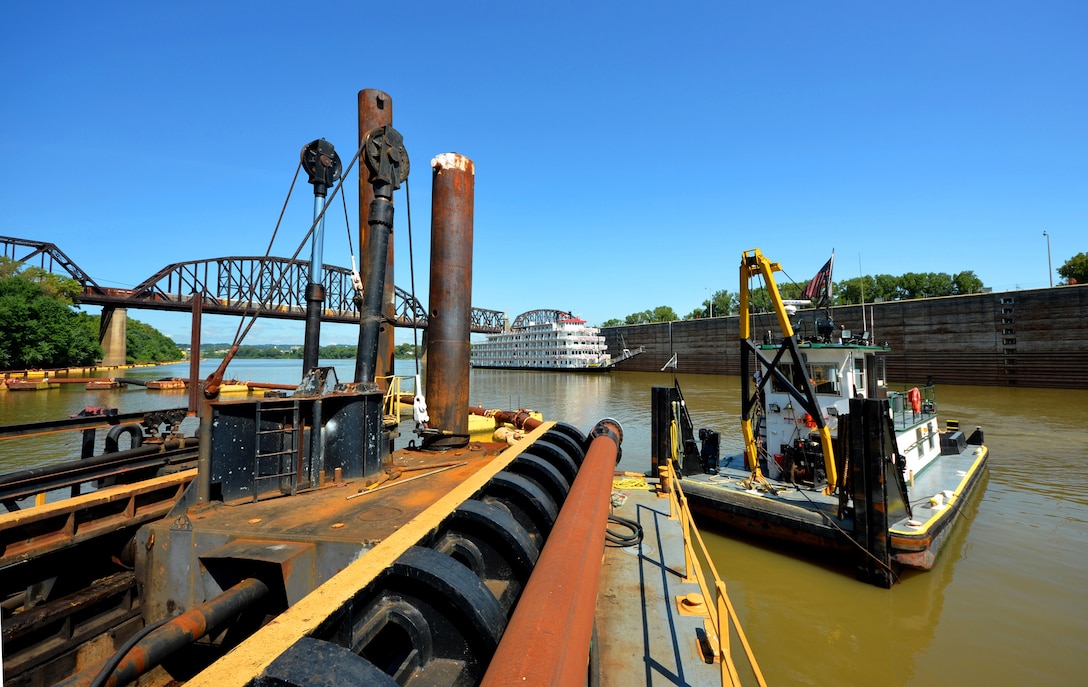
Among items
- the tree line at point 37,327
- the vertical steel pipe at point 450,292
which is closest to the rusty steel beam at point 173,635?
the vertical steel pipe at point 450,292

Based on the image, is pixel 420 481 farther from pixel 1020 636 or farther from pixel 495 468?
pixel 1020 636

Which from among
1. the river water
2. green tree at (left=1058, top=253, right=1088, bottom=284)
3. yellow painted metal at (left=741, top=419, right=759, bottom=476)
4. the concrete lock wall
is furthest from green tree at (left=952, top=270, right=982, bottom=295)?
yellow painted metal at (left=741, top=419, right=759, bottom=476)

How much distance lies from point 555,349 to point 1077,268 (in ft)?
274

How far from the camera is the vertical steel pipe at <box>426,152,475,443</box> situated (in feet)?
24.5

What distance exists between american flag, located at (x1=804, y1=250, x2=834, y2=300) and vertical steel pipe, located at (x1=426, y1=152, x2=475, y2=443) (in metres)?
10.2

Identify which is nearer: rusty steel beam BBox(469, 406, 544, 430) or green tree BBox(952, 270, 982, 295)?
rusty steel beam BBox(469, 406, 544, 430)

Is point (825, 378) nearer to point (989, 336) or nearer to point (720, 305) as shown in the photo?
point (989, 336)

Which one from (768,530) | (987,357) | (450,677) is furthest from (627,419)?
(987,357)

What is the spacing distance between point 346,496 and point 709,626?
3963 mm

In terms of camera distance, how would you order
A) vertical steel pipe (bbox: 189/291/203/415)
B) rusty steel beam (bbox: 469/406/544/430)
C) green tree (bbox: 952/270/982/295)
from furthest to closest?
green tree (bbox: 952/270/982/295) → rusty steel beam (bbox: 469/406/544/430) → vertical steel pipe (bbox: 189/291/203/415)

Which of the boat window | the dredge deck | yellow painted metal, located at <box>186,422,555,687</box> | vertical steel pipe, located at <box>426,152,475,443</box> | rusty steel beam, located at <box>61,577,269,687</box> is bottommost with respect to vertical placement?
the dredge deck

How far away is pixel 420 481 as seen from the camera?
5.61 meters

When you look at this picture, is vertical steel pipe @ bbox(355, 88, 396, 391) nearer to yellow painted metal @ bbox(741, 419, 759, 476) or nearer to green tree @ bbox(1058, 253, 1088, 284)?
A: yellow painted metal @ bbox(741, 419, 759, 476)

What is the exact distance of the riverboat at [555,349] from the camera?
97125mm
